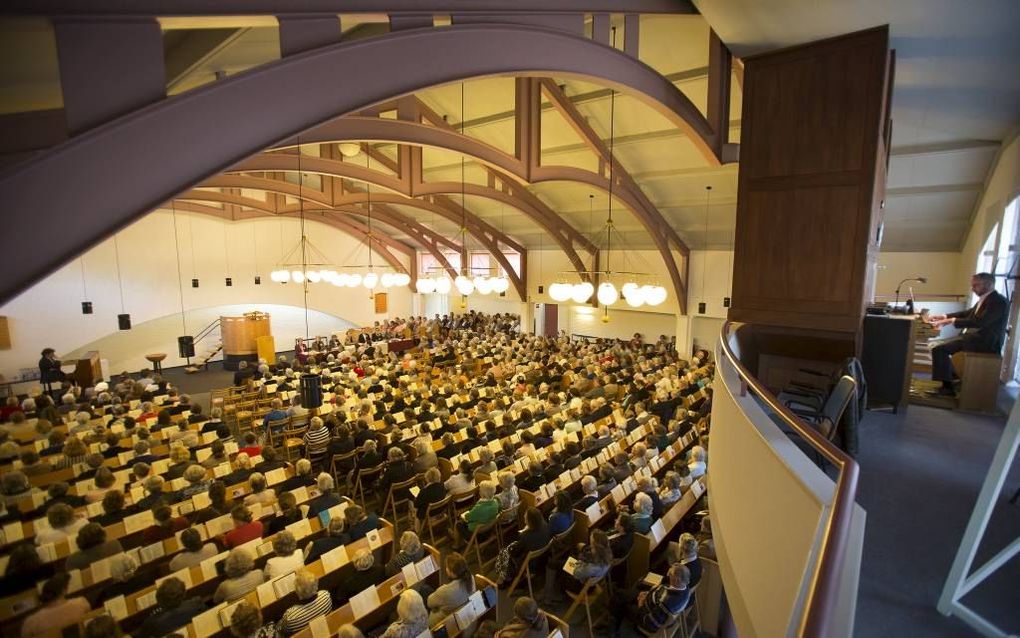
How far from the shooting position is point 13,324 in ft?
42.7

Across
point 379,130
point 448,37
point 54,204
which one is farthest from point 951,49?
point 54,204

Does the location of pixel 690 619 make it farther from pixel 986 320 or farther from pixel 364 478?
pixel 986 320

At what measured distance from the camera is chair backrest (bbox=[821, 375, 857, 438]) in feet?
12.2

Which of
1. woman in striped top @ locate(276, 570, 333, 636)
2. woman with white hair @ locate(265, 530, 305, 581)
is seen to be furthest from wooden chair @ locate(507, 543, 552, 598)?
woman with white hair @ locate(265, 530, 305, 581)

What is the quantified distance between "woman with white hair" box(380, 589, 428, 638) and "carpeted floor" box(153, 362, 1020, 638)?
1824mm

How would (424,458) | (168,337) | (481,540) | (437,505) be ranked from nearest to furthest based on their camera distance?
(437,505)
(481,540)
(424,458)
(168,337)

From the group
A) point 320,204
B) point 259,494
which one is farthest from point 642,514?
point 320,204

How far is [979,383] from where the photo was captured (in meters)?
5.73

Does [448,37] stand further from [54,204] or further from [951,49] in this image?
[951,49]

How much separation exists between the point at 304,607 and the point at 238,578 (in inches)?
28.6

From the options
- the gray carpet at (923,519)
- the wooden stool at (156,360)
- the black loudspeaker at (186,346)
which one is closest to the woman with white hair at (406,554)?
the gray carpet at (923,519)

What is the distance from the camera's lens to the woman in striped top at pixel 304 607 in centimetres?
362

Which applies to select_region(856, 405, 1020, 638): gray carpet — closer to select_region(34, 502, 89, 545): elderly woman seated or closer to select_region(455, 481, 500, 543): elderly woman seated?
select_region(455, 481, 500, 543): elderly woman seated

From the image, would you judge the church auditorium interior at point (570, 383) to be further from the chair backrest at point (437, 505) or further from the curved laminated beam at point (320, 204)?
the curved laminated beam at point (320, 204)
